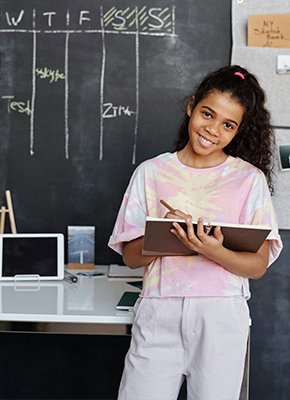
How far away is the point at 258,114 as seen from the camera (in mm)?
1804

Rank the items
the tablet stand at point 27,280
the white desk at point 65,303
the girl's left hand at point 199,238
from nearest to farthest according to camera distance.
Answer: the girl's left hand at point 199,238
the white desk at point 65,303
the tablet stand at point 27,280

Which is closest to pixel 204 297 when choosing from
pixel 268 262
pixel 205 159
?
pixel 268 262

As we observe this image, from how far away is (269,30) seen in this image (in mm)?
2475

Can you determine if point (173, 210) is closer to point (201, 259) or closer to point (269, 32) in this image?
point (201, 259)

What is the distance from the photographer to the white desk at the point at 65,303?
188cm

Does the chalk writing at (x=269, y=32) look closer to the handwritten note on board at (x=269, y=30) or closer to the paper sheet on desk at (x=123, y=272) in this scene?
the handwritten note on board at (x=269, y=30)

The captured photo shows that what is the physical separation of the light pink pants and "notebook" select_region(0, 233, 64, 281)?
72 cm

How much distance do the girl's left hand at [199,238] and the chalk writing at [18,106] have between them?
113 cm

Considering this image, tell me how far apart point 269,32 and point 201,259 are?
3.66 feet

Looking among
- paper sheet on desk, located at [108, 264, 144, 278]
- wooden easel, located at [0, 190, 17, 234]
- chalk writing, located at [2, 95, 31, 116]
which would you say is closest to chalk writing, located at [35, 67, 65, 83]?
chalk writing, located at [2, 95, 31, 116]

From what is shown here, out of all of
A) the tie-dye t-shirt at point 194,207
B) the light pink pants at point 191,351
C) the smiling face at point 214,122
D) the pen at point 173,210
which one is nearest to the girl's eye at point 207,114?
the smiling face at point 214,122

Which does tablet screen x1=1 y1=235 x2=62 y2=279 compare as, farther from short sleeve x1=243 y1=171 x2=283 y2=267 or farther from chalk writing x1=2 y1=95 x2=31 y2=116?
short sleeve x1=243 y1=171 x2=283 y2=267

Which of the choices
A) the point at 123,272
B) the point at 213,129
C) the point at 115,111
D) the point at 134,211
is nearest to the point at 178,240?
the point at 134,211

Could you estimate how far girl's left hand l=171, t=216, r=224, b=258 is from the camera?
1.56 m
